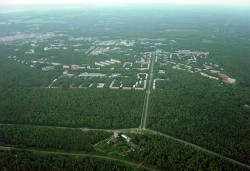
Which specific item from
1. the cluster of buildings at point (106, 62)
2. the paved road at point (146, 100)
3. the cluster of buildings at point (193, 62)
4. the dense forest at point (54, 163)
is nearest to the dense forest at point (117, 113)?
the dense forest at point (54, 163)

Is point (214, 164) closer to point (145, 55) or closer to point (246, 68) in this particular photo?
point (246, 68)

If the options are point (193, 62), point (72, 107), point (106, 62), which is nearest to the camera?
point (72, 107)

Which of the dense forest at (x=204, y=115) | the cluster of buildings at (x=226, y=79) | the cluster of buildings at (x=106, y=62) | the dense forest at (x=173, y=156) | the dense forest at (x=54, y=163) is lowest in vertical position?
the dense forest at (x=54, y=163)

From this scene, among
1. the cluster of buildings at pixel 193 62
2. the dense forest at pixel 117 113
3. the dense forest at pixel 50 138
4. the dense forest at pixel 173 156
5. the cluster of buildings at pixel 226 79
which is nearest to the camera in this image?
the dense forest at pixel 173 156

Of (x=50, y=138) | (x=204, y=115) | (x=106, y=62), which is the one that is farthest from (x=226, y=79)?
(x=50, y=138)

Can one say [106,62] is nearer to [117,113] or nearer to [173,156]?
[117,113]

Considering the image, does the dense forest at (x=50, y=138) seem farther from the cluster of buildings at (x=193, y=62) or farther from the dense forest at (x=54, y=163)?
the cluster of buildings at (x=193, y=62)
